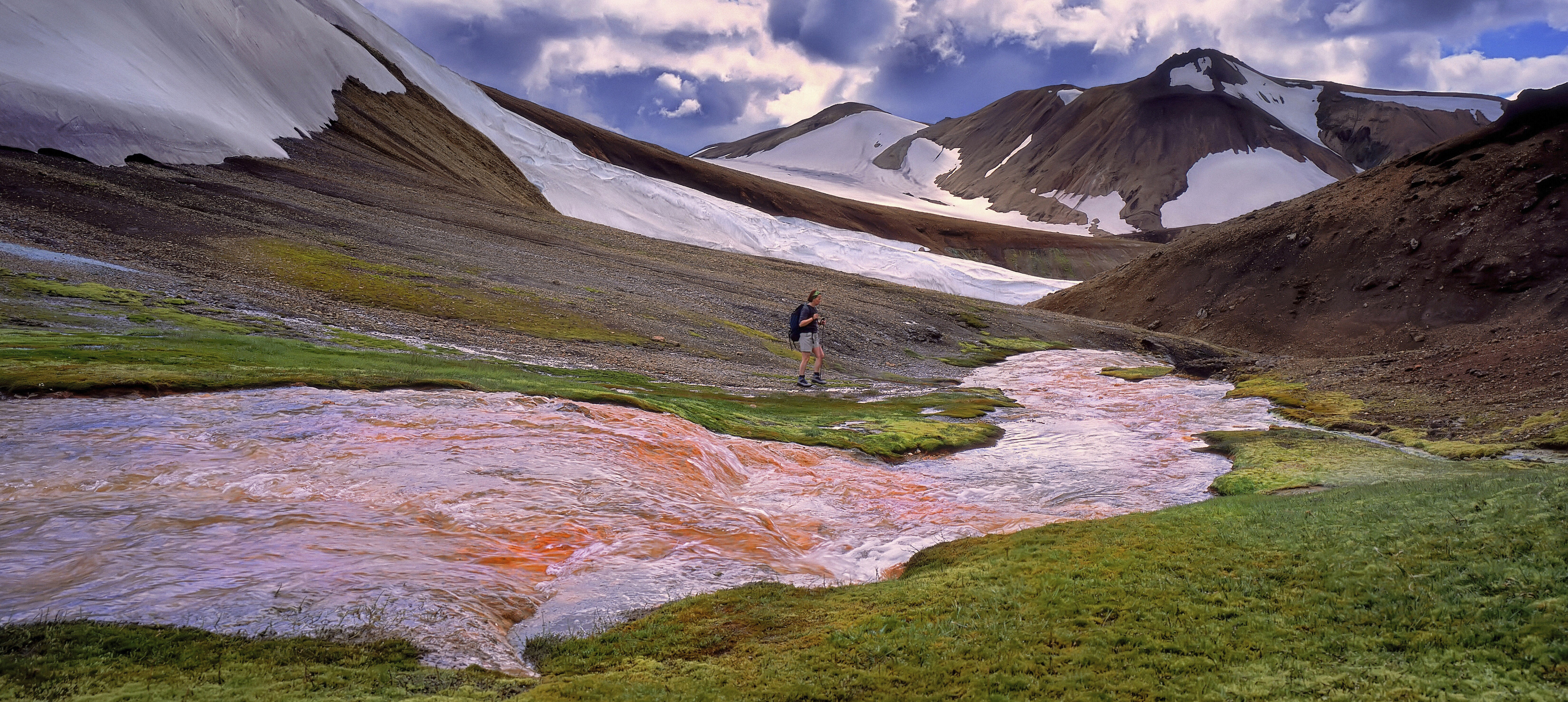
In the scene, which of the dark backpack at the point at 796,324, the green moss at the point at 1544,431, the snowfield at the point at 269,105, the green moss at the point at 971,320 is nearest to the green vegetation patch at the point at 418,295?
the dark backpack at the point at 796,324

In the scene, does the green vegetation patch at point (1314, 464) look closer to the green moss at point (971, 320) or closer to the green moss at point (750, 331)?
the green moss at point (750, 331)

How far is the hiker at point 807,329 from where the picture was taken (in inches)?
1150

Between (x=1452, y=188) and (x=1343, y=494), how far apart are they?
64745mm

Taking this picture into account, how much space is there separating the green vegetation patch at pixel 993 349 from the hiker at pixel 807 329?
21681mm

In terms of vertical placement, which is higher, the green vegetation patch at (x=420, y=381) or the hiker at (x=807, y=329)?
the hiker at (x=807, y=329)

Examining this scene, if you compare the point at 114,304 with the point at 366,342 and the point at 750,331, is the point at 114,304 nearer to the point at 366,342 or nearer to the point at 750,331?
the point at 366,342

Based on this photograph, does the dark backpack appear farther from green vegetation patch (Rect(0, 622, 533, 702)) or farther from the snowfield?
the snowfield

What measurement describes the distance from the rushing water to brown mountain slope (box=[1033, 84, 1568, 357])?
135 ft

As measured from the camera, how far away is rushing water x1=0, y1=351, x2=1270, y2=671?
27.7 feet

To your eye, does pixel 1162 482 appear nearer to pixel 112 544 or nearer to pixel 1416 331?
pixel 112 544

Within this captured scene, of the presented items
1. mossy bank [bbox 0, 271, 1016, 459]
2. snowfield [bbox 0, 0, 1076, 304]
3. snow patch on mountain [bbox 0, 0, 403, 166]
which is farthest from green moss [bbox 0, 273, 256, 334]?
snowfield [bbox 0, 0, 1076, 304]

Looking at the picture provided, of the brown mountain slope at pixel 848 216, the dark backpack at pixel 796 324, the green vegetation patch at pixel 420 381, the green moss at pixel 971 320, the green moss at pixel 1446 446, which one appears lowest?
the green vegetation patch at pixel 420 381

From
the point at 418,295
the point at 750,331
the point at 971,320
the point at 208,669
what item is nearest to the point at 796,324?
the point at 750,331

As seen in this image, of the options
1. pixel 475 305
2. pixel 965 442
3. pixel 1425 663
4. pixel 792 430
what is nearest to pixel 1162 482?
pixel 965 442
